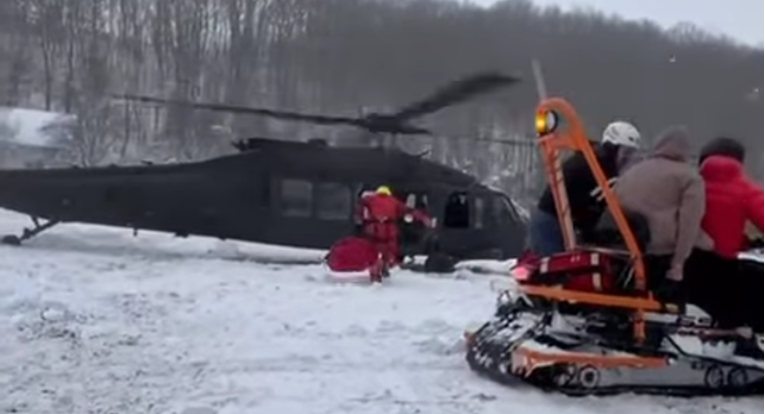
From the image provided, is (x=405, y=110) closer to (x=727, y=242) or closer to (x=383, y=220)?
(x=383, y=220)

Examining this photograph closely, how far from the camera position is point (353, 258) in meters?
10.3

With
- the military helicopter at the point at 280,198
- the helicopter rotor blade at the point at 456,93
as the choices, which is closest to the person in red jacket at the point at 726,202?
the helicopter rotor blade at the point at 456,93

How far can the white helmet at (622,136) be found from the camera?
6.39m

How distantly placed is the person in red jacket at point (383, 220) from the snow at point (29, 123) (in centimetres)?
419

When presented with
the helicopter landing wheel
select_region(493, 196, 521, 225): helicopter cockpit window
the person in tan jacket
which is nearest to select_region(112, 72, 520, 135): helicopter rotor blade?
the helicopter landing wheel

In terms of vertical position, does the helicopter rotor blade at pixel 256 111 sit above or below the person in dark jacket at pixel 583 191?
above

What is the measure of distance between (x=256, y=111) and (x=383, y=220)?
3.51 metres

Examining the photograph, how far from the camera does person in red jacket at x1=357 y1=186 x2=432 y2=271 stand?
11305 mm

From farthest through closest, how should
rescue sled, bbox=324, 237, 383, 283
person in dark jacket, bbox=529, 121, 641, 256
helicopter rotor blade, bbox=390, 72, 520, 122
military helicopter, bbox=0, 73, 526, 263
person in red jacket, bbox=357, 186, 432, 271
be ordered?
1. military helicopter, bbox=0, 73, 526, 263
2. person in red jacket, bbox=357, 186, 432, 271
3. rescue sled, bbox=324, 237, 383, 283
4. helicopter rotor blade, bbox=390, 72, 520, 122
5. person in dark jacket, bbox=529, 121, 641, 256

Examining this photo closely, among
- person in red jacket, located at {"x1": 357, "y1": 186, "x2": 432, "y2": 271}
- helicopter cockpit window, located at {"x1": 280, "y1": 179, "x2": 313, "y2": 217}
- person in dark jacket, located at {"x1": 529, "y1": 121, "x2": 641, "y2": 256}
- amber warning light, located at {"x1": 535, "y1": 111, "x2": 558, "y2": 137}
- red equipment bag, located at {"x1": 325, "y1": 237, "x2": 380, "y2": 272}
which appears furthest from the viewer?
helicopter cockpit window, located at {"x1": 280, "y1": 179, "x2": 313, "y2": 217}

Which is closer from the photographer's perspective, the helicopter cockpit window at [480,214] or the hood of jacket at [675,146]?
the hood of jacket at [675,146]

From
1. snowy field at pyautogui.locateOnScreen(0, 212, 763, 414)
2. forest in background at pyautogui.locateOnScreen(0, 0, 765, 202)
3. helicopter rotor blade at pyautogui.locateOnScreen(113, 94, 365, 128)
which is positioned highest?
forest in background at pyautogui.locateOnScreen(0, 0, 765, 202)

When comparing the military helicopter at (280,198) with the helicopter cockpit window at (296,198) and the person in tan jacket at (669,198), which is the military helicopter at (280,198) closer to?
the helicopter cockpit window at (296,198)

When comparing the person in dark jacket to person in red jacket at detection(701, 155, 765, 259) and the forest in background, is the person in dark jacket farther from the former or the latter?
the forest in background
